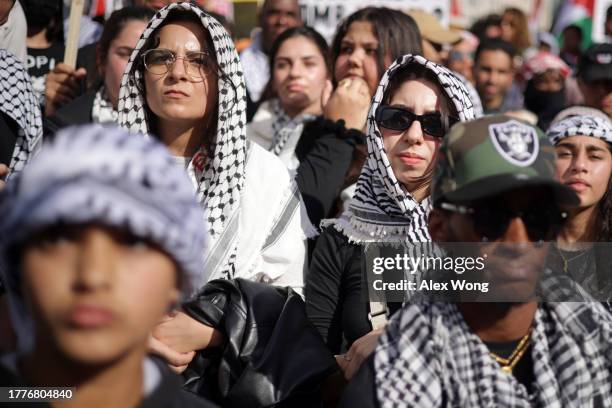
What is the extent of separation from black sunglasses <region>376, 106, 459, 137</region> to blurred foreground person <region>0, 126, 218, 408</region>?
6.78 ft

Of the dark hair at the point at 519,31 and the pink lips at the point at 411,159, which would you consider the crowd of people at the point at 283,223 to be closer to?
the pink lips at the point at 411,159

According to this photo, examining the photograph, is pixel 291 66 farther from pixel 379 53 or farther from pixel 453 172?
pixel 453 172

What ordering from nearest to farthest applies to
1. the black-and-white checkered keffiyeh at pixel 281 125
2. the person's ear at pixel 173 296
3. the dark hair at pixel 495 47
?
the person's ear at pixel 173 296, the black-and-white checkered keffiyeh at pixel 281 125, the dark hair at pixel 495 47

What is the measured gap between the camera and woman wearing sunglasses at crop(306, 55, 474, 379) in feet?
13.0

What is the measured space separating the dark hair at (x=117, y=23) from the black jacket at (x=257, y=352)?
2.38 metres

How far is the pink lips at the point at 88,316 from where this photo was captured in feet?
6.43

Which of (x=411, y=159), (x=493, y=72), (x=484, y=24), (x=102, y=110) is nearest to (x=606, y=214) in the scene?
(x=411, y=159)

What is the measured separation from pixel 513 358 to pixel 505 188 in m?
0.47

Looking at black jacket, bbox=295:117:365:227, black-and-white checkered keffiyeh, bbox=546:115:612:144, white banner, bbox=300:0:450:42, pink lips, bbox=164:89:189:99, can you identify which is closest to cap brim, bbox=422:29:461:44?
white banner, bbox=300:0:450:42

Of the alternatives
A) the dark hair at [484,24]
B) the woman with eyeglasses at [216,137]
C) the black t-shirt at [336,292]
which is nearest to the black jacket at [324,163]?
the woman with eyeglasses at [216,137]

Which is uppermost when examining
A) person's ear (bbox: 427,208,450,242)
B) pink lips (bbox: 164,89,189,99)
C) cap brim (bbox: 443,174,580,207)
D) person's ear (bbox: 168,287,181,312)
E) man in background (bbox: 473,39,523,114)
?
man in background (bbox: 473,39,523,114)

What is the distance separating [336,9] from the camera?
8.50 metres

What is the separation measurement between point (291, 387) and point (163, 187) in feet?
4.69

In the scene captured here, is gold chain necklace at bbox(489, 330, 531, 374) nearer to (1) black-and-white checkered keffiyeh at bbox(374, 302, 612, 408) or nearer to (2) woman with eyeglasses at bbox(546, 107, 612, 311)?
(1) black-and-white checkered keffiyeh at bbox(374, 302, 612, 408)
